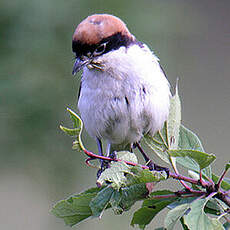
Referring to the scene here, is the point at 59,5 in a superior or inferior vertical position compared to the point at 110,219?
superior

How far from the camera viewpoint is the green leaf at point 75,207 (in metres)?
2.39

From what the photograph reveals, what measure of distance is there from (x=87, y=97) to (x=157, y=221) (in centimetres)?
365

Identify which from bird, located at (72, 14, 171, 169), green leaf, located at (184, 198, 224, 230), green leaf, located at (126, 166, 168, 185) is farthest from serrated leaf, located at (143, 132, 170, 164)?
bird, located at (72, 14, 171, 169)

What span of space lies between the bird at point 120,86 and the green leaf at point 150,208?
0.81 meters

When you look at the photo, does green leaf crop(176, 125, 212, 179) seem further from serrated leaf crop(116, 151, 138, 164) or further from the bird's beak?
the bird's beak

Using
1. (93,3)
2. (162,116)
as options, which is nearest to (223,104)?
(93,3)

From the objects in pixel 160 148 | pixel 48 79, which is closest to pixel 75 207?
pixel 160 148

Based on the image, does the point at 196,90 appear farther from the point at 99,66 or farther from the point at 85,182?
the point at 99,66

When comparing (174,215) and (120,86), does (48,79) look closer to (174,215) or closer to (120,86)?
(120,86)

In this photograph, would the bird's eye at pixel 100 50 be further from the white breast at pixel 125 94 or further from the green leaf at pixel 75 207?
the green leaf at pixel 75 207

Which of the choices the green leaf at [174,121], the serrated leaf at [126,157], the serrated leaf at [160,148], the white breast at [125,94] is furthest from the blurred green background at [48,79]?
the serrated leaf at [126,157]

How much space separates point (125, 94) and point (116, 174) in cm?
111

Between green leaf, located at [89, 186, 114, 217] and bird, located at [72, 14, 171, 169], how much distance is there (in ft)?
2.82

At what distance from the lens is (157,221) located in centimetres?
661
